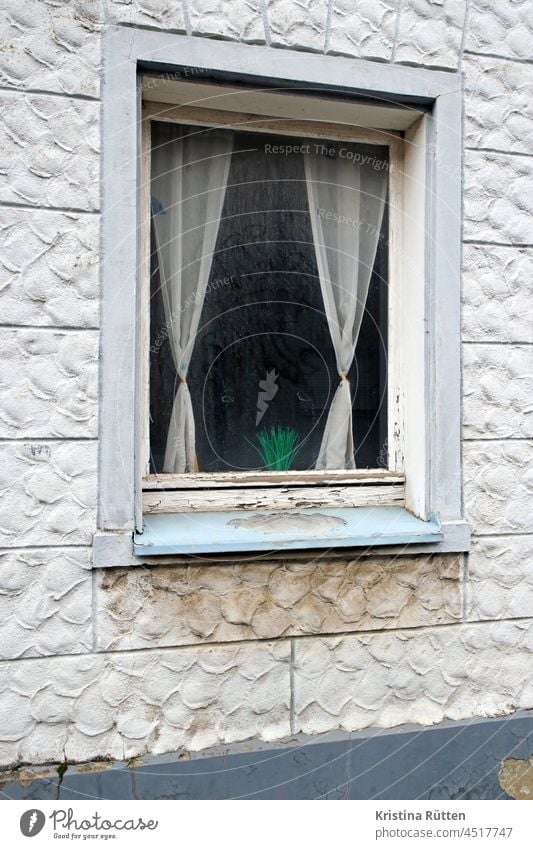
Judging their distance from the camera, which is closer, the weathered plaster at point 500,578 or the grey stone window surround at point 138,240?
the grey stone window surround at point 138,240

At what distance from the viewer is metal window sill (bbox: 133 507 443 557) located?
301 cm

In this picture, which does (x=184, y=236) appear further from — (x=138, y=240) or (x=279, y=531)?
(x=279, y=531)

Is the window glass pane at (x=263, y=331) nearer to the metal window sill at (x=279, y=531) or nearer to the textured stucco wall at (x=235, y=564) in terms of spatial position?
the metal window sill at (x=279, y=531)

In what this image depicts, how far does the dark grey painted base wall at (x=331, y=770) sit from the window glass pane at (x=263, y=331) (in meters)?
1.18

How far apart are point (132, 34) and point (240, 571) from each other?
2147mm

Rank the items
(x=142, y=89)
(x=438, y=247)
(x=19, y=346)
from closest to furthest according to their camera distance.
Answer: (x=19, y=346) < (x=142, y=89) < (x=438, y=247)

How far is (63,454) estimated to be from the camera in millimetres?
2918

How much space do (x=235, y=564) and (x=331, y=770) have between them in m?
0.96

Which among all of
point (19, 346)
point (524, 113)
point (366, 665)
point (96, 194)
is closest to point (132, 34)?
point (96, 194)

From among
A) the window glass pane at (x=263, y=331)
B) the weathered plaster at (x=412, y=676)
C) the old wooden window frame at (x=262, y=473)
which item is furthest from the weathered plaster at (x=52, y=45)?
the weathered plaster at (x=412, y=676)

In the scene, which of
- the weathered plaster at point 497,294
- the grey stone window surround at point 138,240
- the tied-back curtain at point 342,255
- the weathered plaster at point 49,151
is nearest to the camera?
the weathered plaster at point 49,151

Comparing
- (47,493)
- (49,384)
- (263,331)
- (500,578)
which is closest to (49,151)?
(49,384)

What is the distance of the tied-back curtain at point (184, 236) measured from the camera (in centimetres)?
329

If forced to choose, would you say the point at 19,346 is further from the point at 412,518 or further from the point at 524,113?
the point at 524,113
